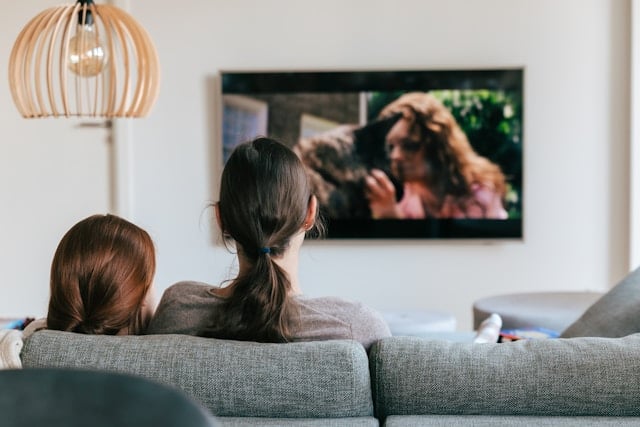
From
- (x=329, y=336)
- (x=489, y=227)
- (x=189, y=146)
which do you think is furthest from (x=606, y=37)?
(x=329, y=336)

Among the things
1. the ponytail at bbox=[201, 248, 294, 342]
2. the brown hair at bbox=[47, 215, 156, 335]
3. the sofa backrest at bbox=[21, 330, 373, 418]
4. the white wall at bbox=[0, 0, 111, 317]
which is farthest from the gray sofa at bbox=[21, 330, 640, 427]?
the white wall at bbox=[0, 0, 111, 317]

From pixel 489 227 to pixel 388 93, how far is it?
866mm

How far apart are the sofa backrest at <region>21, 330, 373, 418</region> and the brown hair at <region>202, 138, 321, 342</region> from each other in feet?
0.66

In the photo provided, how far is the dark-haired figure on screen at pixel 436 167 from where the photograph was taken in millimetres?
4770

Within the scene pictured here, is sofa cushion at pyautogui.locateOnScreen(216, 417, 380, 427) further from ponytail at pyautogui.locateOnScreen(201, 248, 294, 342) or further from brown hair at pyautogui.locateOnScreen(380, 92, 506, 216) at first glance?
brown hair at pyautogui.locateOnScreen(380, 92, 506, 216)

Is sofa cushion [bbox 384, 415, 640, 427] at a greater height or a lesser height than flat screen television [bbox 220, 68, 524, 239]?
lesser

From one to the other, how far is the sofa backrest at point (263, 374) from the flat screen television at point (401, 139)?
331cm

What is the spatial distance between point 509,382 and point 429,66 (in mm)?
3456

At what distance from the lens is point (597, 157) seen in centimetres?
479

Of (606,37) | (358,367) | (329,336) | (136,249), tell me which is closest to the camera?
(358,367)

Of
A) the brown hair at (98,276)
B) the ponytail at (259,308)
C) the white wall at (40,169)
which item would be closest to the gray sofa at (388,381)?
the ponytail at (259,308)

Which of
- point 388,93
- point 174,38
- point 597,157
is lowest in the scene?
point 597,157

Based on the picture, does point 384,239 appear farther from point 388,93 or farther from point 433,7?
point 433,7

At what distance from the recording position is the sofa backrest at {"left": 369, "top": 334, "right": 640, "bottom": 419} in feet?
4.91
